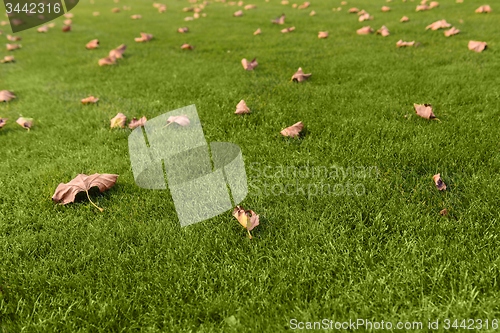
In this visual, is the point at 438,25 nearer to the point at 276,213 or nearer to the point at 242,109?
the point at 242,109

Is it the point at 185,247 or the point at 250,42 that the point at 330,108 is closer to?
the point at 185,247

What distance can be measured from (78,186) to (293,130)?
61.4 inches

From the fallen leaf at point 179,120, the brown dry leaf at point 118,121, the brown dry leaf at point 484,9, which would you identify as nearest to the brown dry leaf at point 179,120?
the fallen leaf at point 179,120

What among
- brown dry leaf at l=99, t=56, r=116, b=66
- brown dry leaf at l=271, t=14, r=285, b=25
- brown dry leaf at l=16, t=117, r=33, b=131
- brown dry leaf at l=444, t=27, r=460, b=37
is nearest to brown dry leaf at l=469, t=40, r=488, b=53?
brown dry leaf at l=444, t=27, r=460, b=37

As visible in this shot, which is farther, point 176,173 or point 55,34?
point 55,34

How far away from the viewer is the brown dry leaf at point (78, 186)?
2127mm

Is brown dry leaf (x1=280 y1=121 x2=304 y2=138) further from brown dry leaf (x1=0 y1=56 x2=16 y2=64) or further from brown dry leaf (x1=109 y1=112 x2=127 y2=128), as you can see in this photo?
brown dry leaf (x1=0 y1=56 x2=16 y2=64)

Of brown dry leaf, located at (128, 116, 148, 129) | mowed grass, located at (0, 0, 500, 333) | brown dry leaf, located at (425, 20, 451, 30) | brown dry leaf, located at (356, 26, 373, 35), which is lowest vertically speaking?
mowed grass, located at (0, 0, 500, 333)

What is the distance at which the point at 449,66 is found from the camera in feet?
12.5

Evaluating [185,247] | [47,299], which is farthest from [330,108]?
[47,299]

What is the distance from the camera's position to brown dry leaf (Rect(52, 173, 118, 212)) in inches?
83.7

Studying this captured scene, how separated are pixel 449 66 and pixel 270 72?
6.54ft

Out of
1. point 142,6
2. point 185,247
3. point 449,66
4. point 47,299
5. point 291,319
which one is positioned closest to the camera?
point 291,319

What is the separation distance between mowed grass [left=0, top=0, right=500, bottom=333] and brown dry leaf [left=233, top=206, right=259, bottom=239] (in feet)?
0.21
